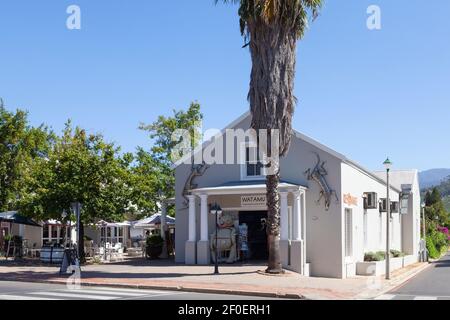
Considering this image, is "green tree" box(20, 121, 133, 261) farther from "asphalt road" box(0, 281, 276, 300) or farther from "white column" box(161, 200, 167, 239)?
"asphalt road" box(0, 281, 276, 300)

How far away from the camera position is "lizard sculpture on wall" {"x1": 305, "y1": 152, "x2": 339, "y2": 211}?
25.3m

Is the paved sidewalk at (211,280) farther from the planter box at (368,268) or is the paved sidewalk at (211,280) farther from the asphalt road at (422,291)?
the planter box at (368,268)

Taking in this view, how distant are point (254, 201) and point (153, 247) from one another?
7.73 metres

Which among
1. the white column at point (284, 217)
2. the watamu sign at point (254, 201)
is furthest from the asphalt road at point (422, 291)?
the watamu sign at point (254, 201)

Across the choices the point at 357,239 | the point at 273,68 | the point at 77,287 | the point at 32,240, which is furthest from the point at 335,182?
the point at 32,240

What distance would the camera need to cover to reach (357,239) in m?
28.2

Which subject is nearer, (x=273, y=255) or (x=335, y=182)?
(x=273, y=255)

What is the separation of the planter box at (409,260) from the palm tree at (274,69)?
618 inches

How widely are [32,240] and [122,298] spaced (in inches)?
1050

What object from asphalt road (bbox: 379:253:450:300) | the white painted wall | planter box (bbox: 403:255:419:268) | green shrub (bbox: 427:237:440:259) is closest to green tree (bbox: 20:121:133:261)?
the white painted wall

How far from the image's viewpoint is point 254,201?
26203 millimetres

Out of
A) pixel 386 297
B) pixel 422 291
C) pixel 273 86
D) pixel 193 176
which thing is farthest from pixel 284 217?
pixel 386 297
